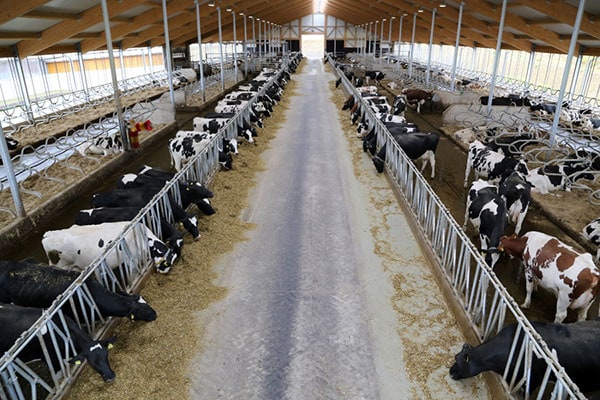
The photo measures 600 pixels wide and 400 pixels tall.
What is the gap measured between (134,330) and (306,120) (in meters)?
16.4

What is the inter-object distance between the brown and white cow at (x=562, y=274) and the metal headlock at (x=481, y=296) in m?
0.65

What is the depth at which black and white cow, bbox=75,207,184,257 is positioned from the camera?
7.78 metres

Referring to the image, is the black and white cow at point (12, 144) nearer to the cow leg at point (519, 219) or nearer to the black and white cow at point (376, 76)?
the cow leg at point (519, 219)

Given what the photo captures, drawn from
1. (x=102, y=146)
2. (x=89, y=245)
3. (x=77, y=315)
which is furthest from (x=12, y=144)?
(x=77, y=315)

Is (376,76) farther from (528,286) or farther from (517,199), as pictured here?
(528,286)

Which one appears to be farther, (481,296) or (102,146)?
(102,146)

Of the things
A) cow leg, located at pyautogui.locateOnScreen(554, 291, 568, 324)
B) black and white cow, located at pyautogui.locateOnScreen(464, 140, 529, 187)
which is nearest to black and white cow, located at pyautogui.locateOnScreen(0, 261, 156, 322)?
cow leg, located at pyautogui.locateOnScreen(554, 291, 568, 324)

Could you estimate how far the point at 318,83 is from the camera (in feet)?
120

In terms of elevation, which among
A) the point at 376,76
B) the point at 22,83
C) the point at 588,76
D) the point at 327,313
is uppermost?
the point at 22,83

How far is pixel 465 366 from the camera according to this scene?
16.5 ft

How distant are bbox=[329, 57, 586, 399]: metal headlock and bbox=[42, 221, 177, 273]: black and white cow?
4579mm

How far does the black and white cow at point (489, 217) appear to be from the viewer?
7414mm

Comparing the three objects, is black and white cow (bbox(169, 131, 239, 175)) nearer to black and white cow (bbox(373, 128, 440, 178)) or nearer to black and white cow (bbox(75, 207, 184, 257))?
black and white cow (bbox(75, 207, 184, 257))

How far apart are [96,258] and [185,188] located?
3.56m
